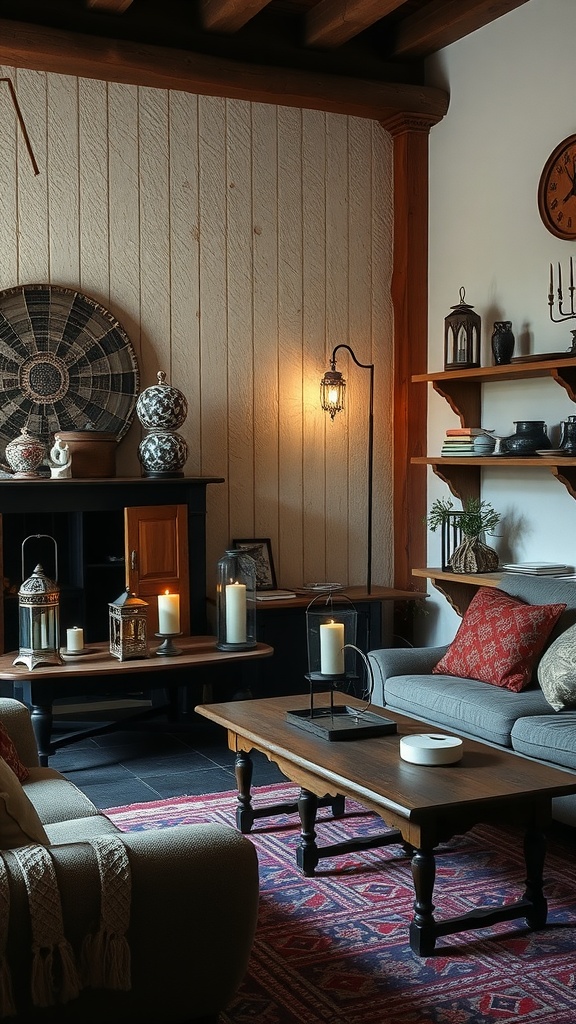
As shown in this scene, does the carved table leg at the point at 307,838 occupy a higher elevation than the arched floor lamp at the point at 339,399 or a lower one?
lower

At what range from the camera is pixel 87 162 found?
5172 mm

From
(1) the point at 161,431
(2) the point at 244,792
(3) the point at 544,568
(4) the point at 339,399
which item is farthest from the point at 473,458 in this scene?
(2) the point at 244,792

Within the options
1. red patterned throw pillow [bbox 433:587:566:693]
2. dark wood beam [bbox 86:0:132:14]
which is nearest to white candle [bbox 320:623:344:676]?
red patterned throw pillow [bbox 433:587:566:693]

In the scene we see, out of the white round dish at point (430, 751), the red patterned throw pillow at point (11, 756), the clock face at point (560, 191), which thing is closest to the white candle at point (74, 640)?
the red patterned throw pillow at point (11, 756)

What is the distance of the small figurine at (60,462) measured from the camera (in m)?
4.85

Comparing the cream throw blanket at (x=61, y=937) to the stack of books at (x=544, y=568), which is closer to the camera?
the cream throw blanket at (x=61, y=937)

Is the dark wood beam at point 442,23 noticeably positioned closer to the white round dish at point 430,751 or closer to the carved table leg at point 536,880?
the white round dish at point 430,751

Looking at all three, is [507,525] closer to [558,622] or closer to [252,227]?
[558,622]

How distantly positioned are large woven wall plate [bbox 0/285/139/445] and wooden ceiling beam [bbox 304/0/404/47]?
5.54ft

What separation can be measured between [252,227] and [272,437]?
3.52 ft

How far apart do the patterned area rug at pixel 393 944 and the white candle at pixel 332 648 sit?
2.08ft

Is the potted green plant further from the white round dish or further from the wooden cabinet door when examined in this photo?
the white round dish

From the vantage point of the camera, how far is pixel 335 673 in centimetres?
336

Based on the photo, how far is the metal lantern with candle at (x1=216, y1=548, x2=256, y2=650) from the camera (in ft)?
15.2
